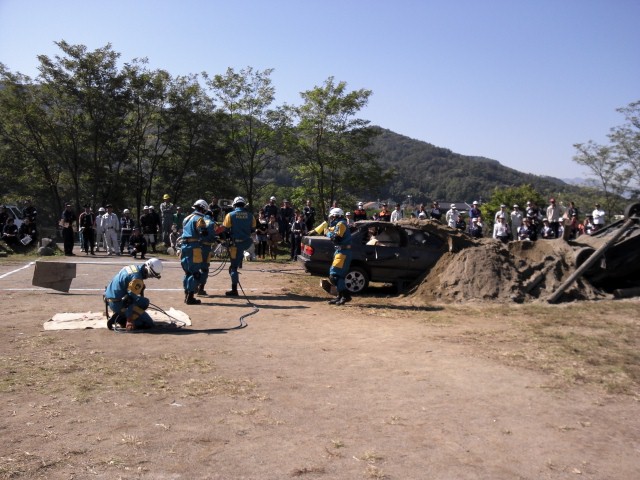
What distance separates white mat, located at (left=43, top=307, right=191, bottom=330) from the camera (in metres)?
8.31

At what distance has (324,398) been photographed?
5.58 m

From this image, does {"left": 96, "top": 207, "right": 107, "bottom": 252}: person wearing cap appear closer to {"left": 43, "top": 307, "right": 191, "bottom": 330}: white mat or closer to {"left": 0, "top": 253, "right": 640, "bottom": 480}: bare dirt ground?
{"left": 0, "top": 253, "right": 640, "bottom": 480}: bare dirt ground

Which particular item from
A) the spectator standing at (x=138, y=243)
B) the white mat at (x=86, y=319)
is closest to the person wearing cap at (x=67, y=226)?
the spectator standing at (x=138, y=243)

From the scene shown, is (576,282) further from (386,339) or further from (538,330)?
(386,339)

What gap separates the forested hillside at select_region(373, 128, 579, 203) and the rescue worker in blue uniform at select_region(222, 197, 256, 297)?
6950 cm

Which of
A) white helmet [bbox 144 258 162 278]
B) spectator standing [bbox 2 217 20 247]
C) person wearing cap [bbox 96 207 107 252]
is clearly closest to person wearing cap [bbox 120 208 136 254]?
person wearing cap [bbox 96 207 107 252]

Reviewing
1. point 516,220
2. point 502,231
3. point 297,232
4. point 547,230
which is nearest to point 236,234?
point 297,232

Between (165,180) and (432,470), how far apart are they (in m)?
27.2

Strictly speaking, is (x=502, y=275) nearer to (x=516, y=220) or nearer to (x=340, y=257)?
(x=340, y=257)

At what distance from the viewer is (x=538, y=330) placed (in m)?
8.77

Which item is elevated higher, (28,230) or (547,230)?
(547,230)

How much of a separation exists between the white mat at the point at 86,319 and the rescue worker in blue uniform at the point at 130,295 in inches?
17.3

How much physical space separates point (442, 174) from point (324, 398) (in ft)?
350

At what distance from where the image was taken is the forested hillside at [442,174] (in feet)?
308
